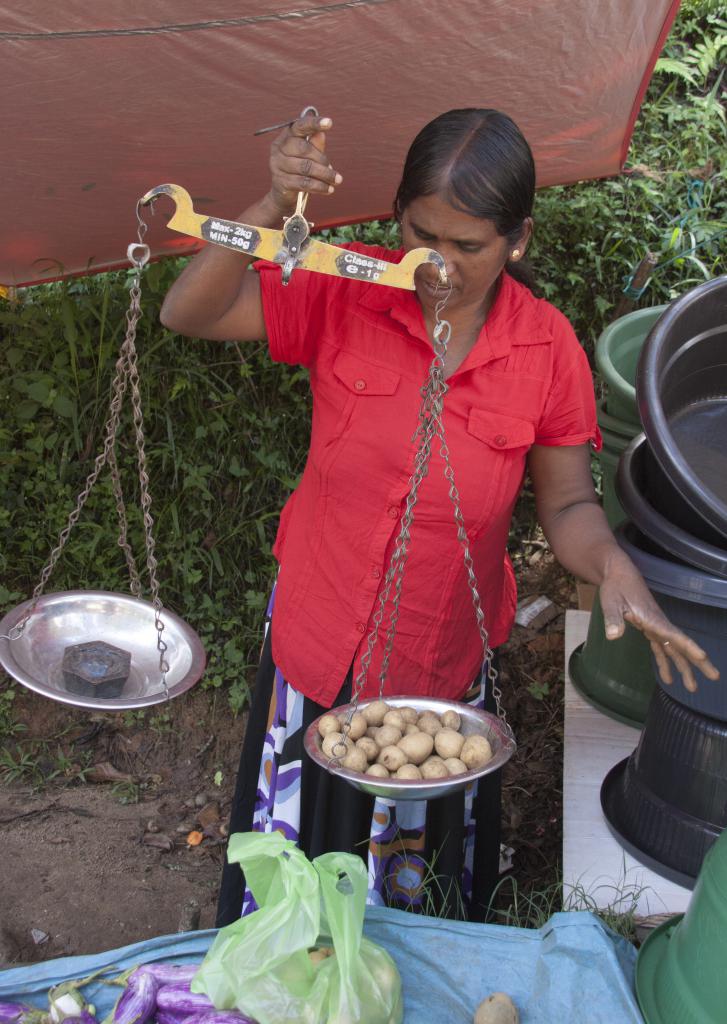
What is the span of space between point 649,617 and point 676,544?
15cm

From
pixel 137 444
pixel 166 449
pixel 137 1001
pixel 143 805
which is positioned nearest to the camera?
pixel 137 1001

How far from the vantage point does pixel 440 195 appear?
180cm

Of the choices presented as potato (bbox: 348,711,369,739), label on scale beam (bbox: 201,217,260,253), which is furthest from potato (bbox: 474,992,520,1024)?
label on scale beam (bbox: 201,217,260,253)

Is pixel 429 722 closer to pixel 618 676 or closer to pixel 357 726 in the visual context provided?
pixel 357 726

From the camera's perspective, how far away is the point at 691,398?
2.33 metres

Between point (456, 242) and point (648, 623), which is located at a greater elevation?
point (456, 242)

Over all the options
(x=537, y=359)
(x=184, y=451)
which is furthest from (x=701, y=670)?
(x=184, y=451)

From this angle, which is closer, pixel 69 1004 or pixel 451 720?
pixel 69 1004

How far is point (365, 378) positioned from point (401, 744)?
71 centimetres

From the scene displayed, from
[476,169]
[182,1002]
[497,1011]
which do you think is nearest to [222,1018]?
[182,1002]

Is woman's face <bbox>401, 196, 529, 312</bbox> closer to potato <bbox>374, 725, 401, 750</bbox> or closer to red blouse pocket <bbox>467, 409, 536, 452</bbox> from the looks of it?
red blouse pocket <bbox>467, 409, 536, 452</bbox>

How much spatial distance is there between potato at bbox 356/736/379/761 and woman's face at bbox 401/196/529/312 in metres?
0.84

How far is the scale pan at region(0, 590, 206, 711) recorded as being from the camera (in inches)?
84.0

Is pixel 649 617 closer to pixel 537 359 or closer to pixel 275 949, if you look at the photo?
pixel 537 359
